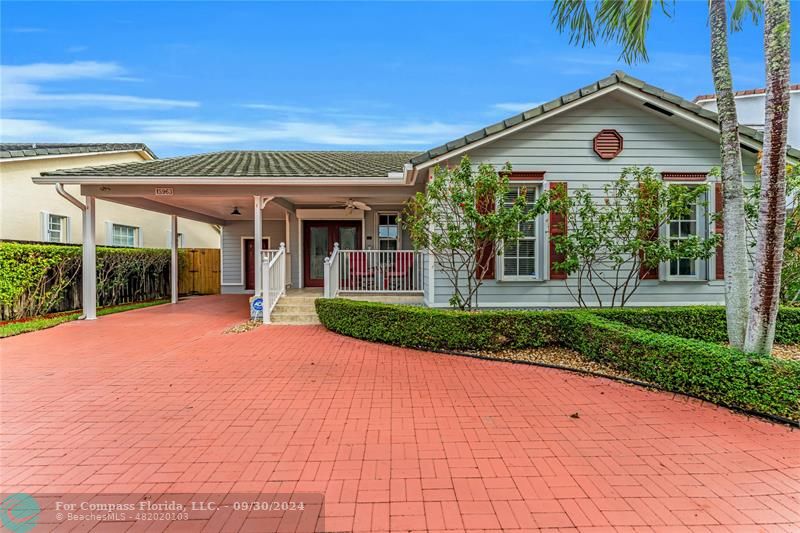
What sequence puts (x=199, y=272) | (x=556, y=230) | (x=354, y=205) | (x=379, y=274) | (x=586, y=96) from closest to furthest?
(x=586, y=96)
(x=556, y=230)
(x=379, y=274)
(x=354, y=205)
(x=199, y=272)

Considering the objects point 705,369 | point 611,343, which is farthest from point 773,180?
point 611,343

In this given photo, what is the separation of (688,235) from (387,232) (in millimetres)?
7644

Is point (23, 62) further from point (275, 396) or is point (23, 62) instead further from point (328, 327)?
point (275, 396)

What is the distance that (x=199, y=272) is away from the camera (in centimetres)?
1692

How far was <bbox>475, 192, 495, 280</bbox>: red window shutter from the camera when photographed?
712 cm

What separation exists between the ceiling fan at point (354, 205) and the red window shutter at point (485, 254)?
454 centimetres

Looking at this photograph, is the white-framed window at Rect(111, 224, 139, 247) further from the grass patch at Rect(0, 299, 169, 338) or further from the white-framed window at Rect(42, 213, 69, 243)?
the grass patch at Rect(0, 299, 169, 338)

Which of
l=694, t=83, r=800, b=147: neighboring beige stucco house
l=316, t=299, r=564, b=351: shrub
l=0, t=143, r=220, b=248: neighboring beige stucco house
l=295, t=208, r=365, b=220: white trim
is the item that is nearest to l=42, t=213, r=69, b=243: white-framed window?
l=0, t=143, r=220, b=248: neighboring beige stucco house

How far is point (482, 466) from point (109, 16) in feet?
39.8

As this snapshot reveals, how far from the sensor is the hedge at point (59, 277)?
9.15 metres

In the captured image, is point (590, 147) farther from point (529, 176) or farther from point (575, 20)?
Answer: point (575, 20)

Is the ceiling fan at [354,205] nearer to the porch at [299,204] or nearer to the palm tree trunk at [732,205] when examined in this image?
the porch at [299,204]

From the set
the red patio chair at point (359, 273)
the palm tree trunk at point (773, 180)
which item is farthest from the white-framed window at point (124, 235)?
the palm tree trunk at point (773, 180)

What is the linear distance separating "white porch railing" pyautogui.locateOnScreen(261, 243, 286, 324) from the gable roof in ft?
14.4
